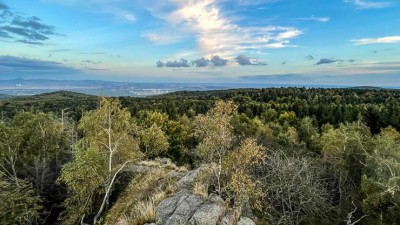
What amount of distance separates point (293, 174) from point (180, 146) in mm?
45995

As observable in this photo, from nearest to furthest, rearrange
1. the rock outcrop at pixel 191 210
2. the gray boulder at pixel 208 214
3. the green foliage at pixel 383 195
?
1. the gray boulder at pixel 208 214
2. the rock outcrop at pixel 191 210
3. the green foliage at pixel 383 195

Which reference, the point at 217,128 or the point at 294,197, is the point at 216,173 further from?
the point at 294,197

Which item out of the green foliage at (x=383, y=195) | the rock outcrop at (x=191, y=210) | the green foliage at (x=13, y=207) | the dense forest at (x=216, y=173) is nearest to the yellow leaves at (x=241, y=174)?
the dense forest at (x=216, y=173)

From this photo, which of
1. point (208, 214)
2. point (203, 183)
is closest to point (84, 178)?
point (203, 183)

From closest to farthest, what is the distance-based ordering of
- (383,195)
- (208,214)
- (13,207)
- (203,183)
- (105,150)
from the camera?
(208,214)
(203,183)
(383,195)
(13,207)
(105,150)

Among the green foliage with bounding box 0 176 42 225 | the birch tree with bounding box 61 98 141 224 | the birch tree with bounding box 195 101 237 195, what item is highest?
the birch tree with bounding box 195 101 237 195

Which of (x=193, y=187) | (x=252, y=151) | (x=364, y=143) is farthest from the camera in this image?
(x=364, y=143)

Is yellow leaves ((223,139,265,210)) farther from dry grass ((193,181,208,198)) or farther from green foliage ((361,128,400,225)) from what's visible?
green foliage ((361,128,400,225))

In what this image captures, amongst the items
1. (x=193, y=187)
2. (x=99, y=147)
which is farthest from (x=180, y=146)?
(x=193, y=187)

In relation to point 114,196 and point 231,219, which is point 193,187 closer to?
point 231,219

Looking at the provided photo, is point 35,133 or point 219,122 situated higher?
point 219,122

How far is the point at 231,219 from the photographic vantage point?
517 inches

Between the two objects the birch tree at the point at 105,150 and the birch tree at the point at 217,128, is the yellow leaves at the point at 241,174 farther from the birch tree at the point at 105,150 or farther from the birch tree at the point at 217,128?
the birch tree at the point at 105,150

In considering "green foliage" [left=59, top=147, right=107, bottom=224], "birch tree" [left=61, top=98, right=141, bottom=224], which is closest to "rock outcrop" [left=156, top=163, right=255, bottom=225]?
"birch tree" [left=61, top=98, right=141, bottom=224]
